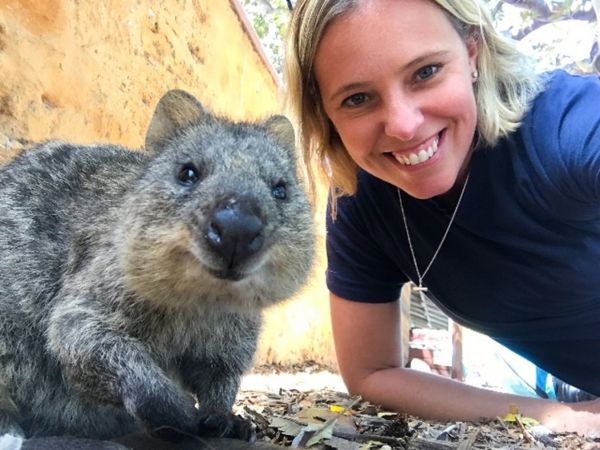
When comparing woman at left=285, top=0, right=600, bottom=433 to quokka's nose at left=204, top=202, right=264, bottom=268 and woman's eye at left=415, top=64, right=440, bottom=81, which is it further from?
quokka's nose at left=204, top=202, right=264, bottom=268

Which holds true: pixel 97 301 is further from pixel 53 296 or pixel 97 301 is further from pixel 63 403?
pixel 63 403

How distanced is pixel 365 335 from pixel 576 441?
134 centimetres

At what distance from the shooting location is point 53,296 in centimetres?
242

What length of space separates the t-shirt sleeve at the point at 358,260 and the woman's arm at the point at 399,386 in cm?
8

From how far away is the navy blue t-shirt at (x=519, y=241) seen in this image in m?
2.77

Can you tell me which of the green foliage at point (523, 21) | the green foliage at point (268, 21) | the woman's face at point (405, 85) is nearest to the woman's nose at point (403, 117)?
the woman's face at point (405, 85)

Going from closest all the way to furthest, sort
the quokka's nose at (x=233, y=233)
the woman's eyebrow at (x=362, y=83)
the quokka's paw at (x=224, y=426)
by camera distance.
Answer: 1. the quokka's nose at (x=233, y=233)
2. the quokka's paw at (x=224, y=426)
3. the woman's eyebrow at (x=362, y=83)

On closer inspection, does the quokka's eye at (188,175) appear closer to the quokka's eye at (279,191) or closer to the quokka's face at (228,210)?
the quokka's face at (228,210)

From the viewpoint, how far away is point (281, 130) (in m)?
2.90

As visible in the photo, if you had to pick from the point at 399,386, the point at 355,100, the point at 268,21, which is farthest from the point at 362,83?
the point at 268,21

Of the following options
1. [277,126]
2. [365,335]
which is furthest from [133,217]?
[365,335]

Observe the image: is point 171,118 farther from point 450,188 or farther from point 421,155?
point 450,188

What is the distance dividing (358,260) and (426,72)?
1.39 metres

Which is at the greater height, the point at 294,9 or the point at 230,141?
the point at 294,9
